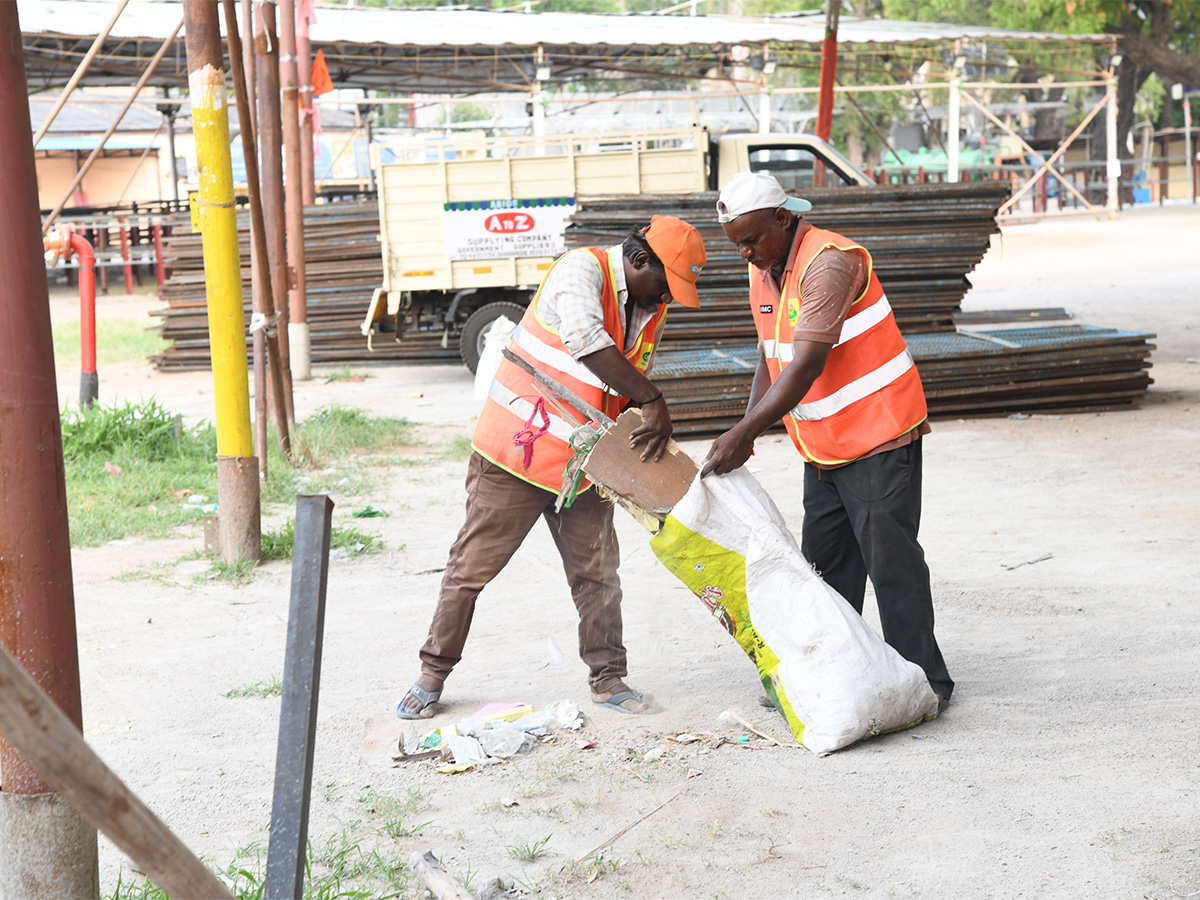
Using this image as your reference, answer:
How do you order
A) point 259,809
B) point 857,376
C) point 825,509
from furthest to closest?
1. point 825,509
2. point 857,376
3. point 259,809

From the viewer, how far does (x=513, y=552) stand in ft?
14.3

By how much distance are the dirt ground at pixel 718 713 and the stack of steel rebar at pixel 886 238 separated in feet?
10.9

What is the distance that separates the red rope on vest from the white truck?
8174 millimetres

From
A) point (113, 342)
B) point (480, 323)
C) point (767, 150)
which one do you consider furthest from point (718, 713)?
point (113, 342)

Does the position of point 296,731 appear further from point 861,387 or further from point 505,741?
point 861,387

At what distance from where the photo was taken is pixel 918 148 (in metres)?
36.4

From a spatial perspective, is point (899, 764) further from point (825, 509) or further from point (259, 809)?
point (259, 809)

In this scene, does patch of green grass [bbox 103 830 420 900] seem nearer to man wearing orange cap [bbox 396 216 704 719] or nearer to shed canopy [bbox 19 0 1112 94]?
man wearing orange cap [bbox 396 216 704 719]

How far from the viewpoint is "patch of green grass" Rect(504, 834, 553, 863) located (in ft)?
10.7

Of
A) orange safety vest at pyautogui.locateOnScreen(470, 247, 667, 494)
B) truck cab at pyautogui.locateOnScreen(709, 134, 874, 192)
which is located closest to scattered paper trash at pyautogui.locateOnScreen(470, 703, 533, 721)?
orange safety vest at pyautogui.locateOnScreen(470, 247, 667, 494)

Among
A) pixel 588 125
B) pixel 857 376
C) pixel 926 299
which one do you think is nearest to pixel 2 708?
pixel 857 376

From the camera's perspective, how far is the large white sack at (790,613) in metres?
3.84

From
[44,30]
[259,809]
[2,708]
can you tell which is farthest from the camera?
[44,30]

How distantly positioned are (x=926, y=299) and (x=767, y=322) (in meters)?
7.26
